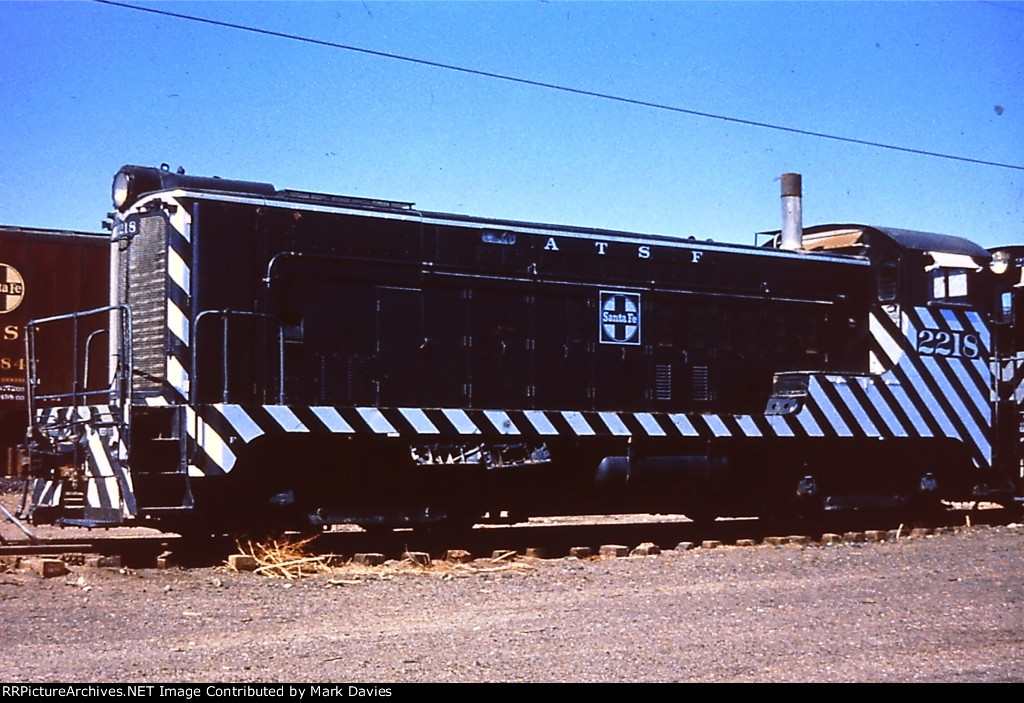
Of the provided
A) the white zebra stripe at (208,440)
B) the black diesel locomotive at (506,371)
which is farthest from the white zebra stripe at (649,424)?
the white zebra stripe at (208,440)

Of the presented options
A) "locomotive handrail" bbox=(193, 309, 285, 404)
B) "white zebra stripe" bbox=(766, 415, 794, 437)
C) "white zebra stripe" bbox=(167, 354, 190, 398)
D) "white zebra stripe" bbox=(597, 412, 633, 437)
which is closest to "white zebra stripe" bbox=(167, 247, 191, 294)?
"locomotive handrail" bbox=(193, 309, 285, 404)

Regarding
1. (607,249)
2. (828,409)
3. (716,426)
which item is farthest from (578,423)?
(828,409)

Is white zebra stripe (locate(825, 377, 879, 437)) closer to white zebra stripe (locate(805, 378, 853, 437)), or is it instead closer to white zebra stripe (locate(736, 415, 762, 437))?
white zebra stripe (locate(805, 378, 853, 437))

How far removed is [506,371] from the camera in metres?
10.7

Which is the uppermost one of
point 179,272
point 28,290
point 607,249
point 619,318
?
point 28,290

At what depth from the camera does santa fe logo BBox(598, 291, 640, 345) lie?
441 inches

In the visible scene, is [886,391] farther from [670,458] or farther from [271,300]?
Answer: [271,300]

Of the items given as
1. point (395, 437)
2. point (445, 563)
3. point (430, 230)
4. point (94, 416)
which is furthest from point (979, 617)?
point (94, 416)

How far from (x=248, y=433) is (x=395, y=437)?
120 cm

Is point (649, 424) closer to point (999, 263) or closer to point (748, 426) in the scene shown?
point (748, 426)

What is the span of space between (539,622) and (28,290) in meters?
12.1

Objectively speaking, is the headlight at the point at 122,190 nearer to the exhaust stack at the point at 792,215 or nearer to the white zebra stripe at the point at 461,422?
the white zebra stripe at the point at 461,422

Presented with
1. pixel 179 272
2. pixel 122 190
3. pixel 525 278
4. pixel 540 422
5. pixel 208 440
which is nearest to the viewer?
pixel 208 440

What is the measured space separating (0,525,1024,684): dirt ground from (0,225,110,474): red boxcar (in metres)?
8.33
